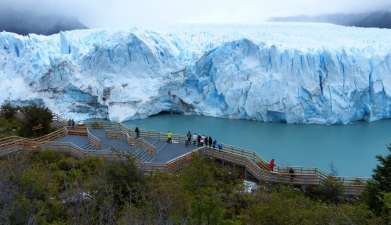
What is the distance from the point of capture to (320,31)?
24.4 meters

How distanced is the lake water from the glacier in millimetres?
642

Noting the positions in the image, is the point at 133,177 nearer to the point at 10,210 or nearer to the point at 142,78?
the point at 10,210

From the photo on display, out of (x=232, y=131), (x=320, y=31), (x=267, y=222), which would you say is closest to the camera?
(x=267, y=222)

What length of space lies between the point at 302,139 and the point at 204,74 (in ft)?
19.2

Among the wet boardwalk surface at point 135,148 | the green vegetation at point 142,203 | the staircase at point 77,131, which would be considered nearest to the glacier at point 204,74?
the staircase at point 77,131

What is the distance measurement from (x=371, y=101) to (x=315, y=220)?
15.0m

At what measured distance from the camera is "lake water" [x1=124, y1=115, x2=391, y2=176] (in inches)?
577

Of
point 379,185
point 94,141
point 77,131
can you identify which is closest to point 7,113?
point 77,131

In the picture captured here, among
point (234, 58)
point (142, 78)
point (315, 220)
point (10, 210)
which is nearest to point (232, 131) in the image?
point (234, 58)

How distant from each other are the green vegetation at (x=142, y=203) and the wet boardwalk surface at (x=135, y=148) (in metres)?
2.36

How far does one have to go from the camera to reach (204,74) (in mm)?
21047

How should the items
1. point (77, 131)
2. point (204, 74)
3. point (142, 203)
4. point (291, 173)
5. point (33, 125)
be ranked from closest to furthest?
point (142, 203) < point (291, 173) < point (33, 125) < point (77, 131) < point (204, 74)

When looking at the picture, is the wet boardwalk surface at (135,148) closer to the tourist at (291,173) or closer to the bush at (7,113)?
the tourist at (291,173)

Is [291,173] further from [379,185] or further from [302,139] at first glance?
[302,139]
